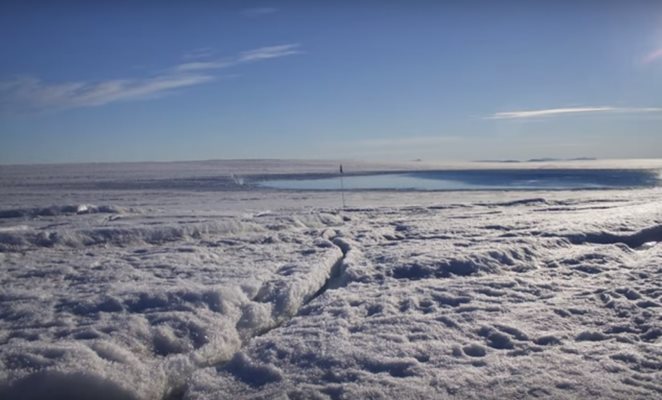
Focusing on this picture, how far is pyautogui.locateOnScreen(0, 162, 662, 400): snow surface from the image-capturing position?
4238mm

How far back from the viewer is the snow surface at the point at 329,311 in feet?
13.9

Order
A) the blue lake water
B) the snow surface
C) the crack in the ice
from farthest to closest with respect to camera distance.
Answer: the blue lake water < the crack in the ice < the snow surface

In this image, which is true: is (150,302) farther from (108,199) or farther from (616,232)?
(108,199)

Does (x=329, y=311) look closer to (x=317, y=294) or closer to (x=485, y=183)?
(x=317, y=294)

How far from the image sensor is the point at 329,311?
19.2ft

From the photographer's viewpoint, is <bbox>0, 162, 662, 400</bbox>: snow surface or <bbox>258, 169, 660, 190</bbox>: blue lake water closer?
<bbox>0, 162, 662, 400</bbox>: snow surface

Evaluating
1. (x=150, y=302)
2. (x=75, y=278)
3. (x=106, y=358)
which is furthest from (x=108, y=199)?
(x=106, y=358)

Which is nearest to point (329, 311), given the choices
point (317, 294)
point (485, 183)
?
point (317, 294)

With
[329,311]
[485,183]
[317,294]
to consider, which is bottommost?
[317,294]

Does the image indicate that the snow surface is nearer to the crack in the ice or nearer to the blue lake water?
the crack in the ice

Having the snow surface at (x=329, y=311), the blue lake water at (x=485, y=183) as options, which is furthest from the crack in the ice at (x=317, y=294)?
the blue lake water at (x=485, y=183)

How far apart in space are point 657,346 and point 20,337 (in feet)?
19.4

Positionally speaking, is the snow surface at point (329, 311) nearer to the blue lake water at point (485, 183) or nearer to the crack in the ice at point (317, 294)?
the crack in the ice at point (317, 294)

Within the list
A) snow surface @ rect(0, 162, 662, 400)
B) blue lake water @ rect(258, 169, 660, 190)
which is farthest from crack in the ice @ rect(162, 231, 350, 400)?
blue lake water @ rect(258, 169, 660, 190)
